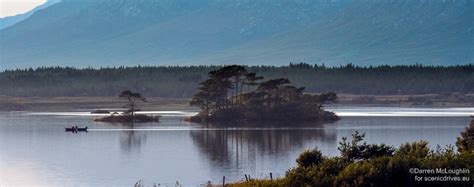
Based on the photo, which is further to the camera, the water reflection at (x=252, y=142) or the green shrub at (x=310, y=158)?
the water reflection at (x=252, y=142)

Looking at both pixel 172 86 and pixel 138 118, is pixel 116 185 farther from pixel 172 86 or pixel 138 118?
pixel 172 86

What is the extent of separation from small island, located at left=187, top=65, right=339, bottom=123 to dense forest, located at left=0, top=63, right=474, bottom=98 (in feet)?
226

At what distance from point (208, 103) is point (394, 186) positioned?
70267 millimetres

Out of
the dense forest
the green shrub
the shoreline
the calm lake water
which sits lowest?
the calm lake water

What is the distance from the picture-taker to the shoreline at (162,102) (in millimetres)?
135125

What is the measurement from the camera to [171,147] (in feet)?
209

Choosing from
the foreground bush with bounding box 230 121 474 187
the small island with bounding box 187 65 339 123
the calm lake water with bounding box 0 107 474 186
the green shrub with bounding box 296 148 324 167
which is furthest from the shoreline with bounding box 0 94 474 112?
the foreground bush with bounding box 230 121 474 187

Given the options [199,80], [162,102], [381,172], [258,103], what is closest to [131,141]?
[258,103]

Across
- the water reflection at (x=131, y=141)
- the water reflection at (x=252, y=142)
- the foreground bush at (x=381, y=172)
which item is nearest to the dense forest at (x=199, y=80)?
the water reflection at (x=252, y=142)

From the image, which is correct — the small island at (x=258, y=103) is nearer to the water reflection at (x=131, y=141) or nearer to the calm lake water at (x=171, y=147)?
the calm lake water at (x=171, y=147)

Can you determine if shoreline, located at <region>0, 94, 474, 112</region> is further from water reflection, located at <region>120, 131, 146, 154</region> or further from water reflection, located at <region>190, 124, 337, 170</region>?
water reflection, located at <region>190, 124, 337, 170</region>

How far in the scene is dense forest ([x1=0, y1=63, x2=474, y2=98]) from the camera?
550 feet

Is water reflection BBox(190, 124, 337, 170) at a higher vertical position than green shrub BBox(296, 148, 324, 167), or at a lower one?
lower

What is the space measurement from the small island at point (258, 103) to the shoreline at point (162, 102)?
1230 inches
